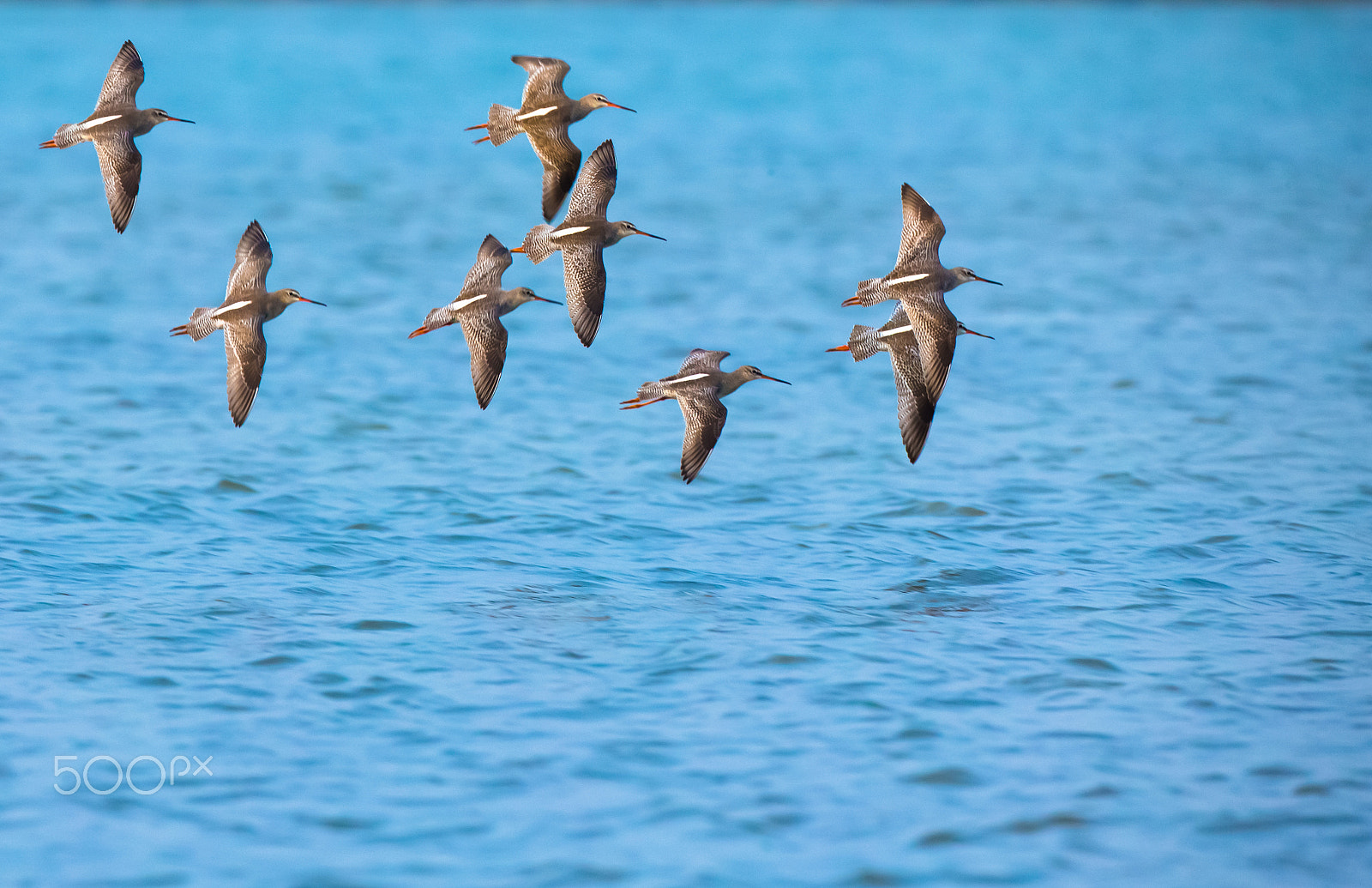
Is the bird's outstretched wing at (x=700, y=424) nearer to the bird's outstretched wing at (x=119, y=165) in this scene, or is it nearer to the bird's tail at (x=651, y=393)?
the bird's tail at (x=651, y=393)

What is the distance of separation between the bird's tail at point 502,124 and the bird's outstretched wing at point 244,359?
1896 mm

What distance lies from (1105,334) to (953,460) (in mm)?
7060

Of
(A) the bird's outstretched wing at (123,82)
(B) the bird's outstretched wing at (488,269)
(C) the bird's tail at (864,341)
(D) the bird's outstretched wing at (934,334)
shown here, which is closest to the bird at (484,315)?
(B) the bird's outstretched wing at (488,269)

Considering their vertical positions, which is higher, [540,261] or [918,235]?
[918,235]

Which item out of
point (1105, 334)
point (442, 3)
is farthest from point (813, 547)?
point (442, 3)

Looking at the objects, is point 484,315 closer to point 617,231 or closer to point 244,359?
point 617,231

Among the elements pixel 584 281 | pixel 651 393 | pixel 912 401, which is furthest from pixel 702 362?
pixel 912 401

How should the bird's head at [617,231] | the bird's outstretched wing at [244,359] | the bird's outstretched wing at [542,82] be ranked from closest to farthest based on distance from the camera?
the bird's outstretched wing at [244,359], the bird's outstretched wing at [542,82], the bird's head at [617,231]

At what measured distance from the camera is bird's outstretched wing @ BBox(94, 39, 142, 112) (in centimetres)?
1034

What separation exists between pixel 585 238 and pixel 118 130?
294cm

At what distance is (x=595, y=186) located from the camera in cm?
1108

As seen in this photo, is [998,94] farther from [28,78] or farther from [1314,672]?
[1314,672]

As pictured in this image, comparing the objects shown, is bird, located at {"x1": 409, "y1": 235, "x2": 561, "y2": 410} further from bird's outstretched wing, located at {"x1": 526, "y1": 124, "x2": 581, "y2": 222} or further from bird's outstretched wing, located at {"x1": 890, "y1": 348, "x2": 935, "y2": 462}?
bird's outstretched wing, located at {"x1": 890, "y1": 348, "x2": 935, "y2": 462}

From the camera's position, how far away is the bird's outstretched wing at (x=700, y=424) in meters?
11.2
